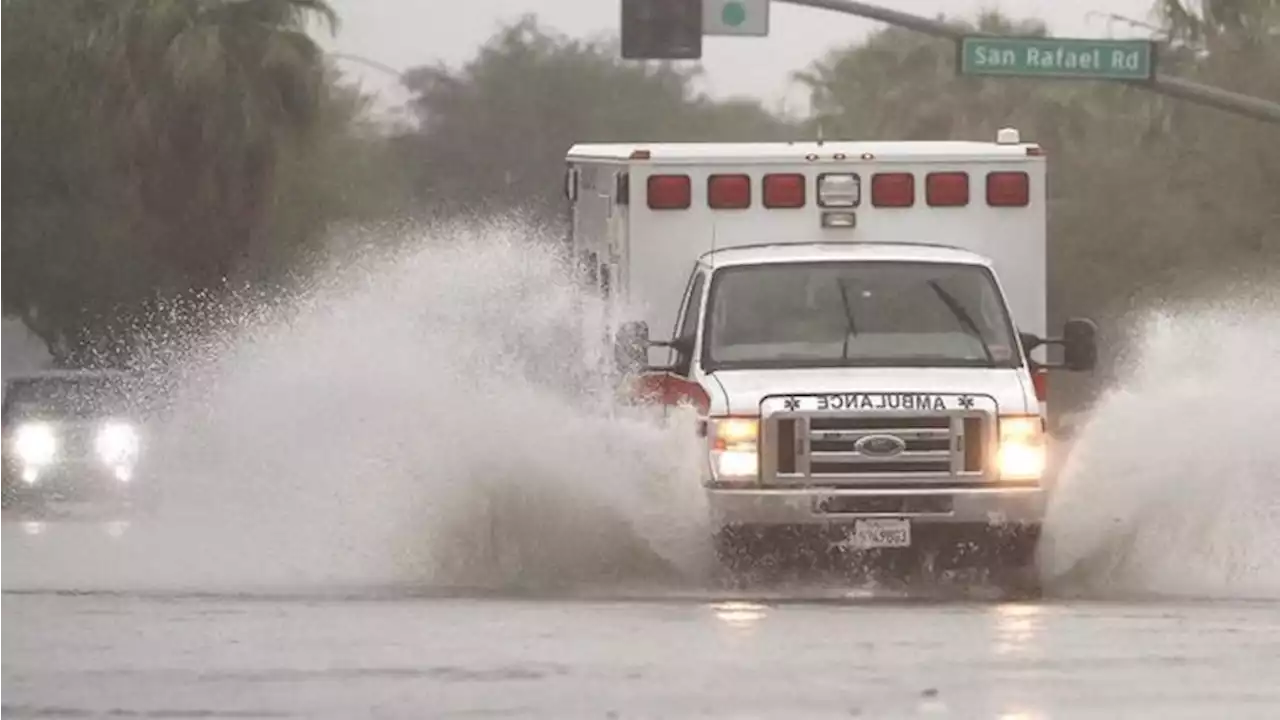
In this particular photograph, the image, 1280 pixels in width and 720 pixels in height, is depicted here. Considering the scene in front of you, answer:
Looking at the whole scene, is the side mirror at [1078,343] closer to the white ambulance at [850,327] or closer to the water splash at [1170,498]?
the white ambulance at [850,327]

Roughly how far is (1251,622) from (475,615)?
3.46 m

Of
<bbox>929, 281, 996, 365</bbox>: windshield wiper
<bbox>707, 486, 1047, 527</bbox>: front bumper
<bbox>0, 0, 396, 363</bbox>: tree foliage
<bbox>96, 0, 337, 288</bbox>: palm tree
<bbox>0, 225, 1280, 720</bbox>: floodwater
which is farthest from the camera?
→ <bbox>96, 0, 337, 288</bbox>: palm tree

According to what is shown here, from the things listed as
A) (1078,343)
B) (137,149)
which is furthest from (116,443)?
(137,149)

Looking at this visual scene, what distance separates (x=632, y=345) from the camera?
15.7 meters

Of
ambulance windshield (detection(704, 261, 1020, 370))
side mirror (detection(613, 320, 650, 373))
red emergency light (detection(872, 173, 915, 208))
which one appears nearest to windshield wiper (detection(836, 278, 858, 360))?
ambulance windshield (detection(704, 261, 1020, 370))

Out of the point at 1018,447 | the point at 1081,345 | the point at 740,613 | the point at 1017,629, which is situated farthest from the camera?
the point at 1081,345

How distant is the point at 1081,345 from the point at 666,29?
1243 cm

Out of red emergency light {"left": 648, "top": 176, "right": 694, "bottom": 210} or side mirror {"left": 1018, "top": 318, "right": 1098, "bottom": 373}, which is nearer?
side mirror {"left": 1018, "top": 318, "right": 1098, "bottom": 373}

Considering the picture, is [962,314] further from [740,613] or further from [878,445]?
[740,613]

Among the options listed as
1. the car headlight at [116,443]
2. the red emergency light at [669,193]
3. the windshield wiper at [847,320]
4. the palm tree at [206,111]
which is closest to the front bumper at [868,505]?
the windshield wiper at [847,320]

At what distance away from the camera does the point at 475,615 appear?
13.4 m

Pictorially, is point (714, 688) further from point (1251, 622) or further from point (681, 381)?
point (681, 381)

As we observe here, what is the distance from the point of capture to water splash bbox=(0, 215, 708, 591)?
15.9 m

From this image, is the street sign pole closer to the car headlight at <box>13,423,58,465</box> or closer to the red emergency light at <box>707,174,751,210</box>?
the car headlight at <box>13,423,58,465</box>
